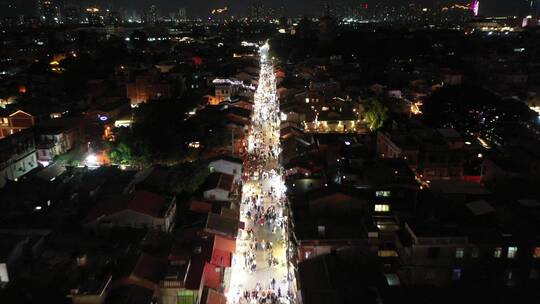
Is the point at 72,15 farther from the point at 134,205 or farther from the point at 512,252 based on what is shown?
the point at 512,252

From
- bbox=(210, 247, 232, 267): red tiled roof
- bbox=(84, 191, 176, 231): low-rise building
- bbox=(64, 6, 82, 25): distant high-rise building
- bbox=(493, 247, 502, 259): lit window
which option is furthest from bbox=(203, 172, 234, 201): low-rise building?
bbox=(64, 6, 82, 25): distant high-rise building

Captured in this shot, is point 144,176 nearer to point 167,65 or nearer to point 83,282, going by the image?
point 83,282

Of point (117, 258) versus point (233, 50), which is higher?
point (233, 50)

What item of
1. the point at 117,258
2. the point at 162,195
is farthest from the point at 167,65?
the point at 117,258

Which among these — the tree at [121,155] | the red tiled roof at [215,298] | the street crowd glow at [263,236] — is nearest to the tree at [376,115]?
the street crowd glow at [263,236]

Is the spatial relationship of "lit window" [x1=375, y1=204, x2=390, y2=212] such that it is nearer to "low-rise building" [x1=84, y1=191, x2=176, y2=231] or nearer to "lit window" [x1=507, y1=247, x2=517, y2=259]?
"lit window" [x1=507, y1=247, x2=517, y2=259]

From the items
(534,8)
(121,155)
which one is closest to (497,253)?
(121,155)
